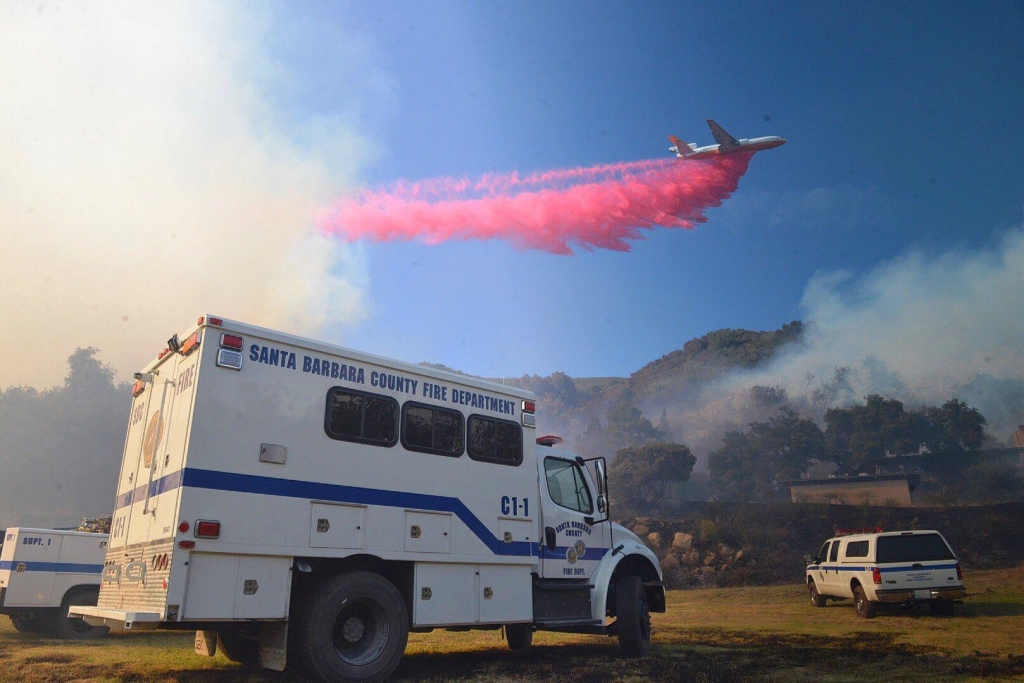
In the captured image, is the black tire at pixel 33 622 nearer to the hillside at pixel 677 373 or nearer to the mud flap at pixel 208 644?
the mud flap at pixel 208 644

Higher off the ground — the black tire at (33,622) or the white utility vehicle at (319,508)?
the white utility vehicle at (319,508)

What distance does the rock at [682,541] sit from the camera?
38.0 meters

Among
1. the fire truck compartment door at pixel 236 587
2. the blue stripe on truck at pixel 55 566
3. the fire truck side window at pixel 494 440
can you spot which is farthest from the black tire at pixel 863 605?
the blue stripe on truck at pixel 55 566

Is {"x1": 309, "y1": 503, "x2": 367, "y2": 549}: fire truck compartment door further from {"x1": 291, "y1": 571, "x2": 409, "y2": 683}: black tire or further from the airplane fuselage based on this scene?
the airplane fuselage

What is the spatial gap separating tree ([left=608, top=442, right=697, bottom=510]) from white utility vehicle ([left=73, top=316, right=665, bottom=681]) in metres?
65.7

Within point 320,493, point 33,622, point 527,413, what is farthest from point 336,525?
point 33,622

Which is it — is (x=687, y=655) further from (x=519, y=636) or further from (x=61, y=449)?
(x=61, y=449)

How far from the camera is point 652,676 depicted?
9.12m

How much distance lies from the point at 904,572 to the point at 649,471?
193ft

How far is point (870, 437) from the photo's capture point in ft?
264

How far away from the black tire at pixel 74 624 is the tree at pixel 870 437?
262ft

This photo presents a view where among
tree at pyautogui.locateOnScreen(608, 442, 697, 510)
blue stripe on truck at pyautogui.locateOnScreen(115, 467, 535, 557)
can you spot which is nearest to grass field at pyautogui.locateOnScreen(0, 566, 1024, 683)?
blue stripe on truck at pyautogui.locateOnScreen(115, 467, 535, 557)

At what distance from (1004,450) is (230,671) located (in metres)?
88.8

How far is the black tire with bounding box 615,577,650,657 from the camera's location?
10867 mm
